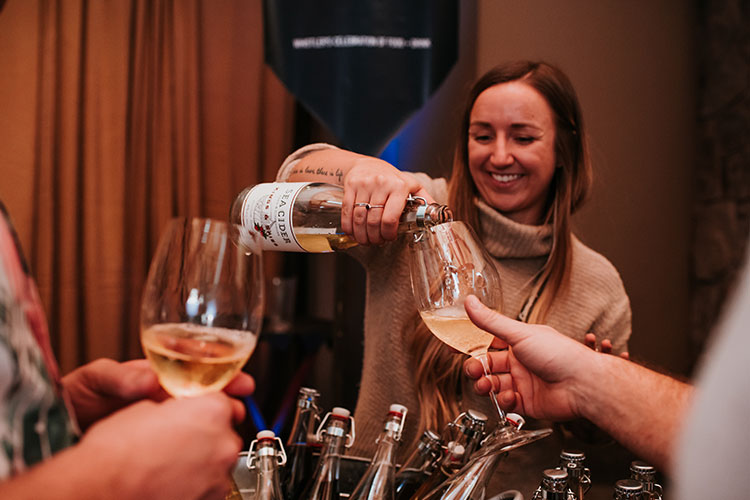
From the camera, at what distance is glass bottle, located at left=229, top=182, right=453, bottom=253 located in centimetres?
96

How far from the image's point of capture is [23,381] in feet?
1.38

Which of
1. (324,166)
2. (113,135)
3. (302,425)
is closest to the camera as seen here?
(302,425)

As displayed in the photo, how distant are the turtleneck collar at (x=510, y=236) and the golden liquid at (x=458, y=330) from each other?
1.89 feet

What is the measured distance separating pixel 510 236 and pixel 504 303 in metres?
0.16

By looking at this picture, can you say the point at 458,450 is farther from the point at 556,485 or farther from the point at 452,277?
the point at 452,277

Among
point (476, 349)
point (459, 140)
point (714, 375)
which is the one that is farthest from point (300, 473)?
point (459, 140)

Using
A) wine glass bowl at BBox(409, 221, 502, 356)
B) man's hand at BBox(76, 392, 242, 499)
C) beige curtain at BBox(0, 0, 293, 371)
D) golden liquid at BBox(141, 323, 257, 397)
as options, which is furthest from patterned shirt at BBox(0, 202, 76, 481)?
beige curtain at BBox(0, 0, 293, 371)

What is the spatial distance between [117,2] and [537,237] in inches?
75.2

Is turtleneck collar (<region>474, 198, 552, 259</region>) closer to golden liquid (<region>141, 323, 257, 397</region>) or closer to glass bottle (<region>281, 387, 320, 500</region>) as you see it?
glass bottle (<region>281, 387, 320, 500</region>)

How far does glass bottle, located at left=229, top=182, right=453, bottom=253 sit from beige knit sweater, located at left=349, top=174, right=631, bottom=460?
0.33 m

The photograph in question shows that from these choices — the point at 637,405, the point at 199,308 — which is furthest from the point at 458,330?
the point at 199,308

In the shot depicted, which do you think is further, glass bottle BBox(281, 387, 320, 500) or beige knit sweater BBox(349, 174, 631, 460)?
beige knit sweater BBox(349, 174, 631, 460)

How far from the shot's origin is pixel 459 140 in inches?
61.3

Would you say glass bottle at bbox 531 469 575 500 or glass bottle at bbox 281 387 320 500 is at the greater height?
glass bottle at bbox 531 469 575 500
